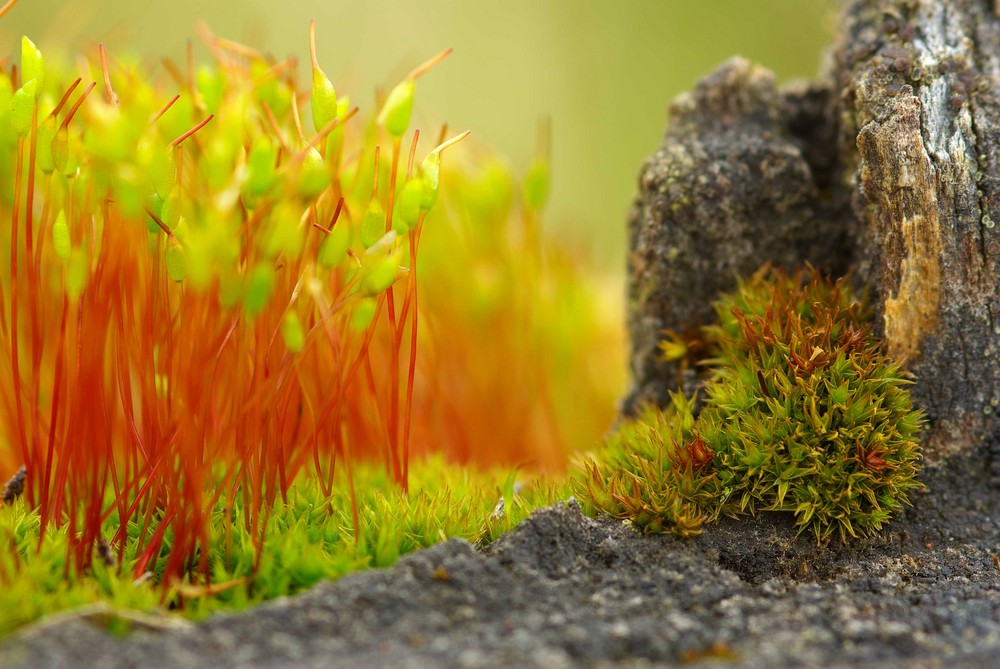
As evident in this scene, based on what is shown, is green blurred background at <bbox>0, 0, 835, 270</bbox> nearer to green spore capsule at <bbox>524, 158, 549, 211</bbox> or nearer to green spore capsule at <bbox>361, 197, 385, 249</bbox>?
green spore capsule at <bbox>524, 158, 549, 211</bbox>

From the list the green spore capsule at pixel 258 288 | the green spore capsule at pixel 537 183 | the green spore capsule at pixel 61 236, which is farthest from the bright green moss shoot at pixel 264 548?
the green spore capsule at pixel 537 183

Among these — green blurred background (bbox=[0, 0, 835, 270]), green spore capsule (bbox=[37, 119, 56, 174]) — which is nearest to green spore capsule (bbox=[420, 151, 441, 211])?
green spore capsule (bbox=[37, 119, 56, 174])

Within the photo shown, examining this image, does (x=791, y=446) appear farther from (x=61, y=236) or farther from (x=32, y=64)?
(x=32, y=64)

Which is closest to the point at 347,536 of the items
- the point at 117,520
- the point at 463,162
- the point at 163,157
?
the point at 117,520

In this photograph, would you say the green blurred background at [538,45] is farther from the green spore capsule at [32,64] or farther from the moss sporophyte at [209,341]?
the green spore capsule at [32,64]

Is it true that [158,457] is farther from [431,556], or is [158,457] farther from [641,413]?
Answer: [641,413]

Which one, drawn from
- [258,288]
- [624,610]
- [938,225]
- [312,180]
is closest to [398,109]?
[312,180]
